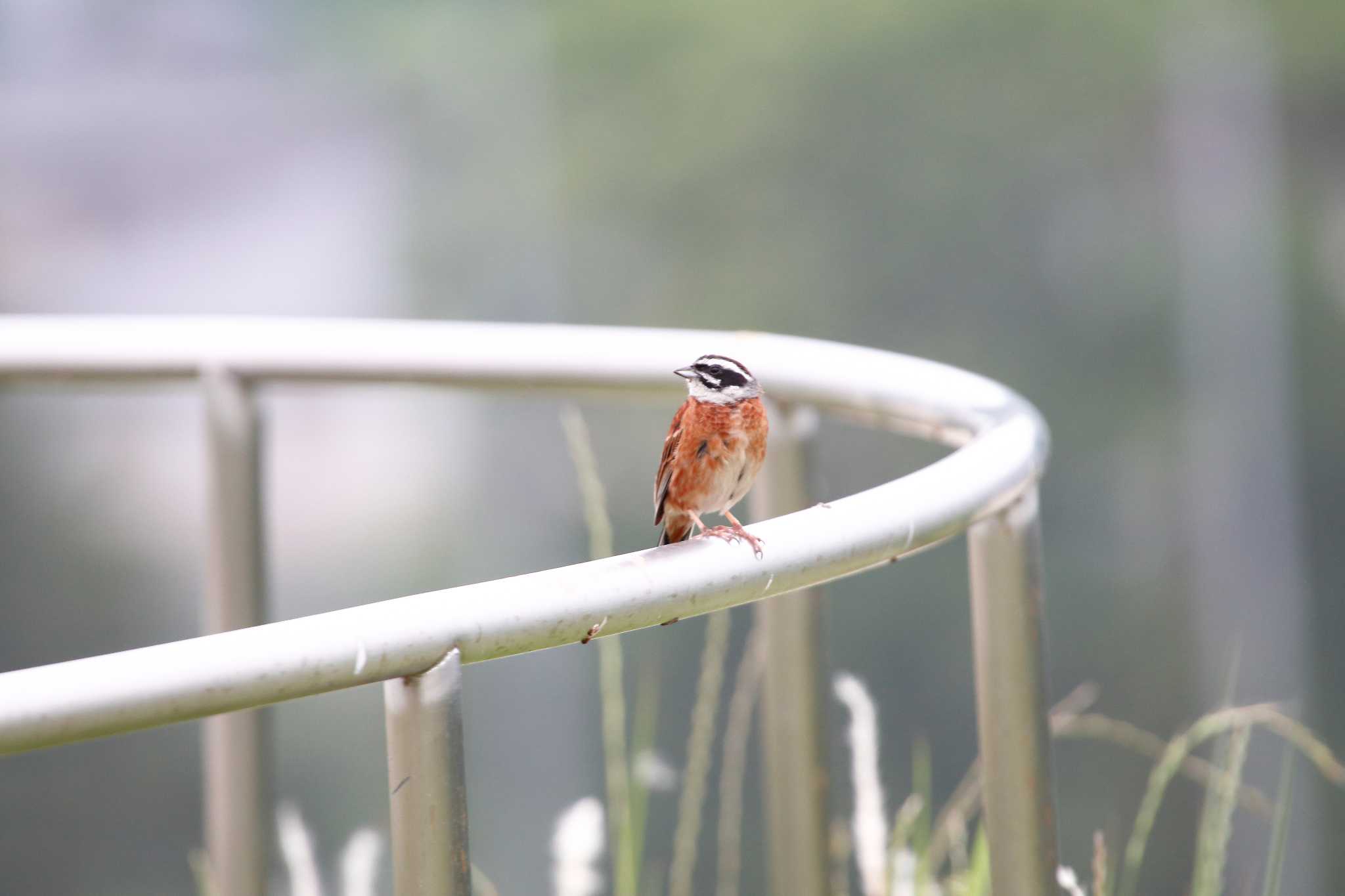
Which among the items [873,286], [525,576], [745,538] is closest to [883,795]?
[745,538]

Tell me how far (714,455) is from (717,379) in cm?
8

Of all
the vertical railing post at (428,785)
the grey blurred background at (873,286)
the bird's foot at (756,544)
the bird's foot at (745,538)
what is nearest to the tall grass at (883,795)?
the bird's foot at (745,538)

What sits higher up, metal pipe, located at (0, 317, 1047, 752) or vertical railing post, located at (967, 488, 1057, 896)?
metal pipe, located at (0, 317, 1047, 752)

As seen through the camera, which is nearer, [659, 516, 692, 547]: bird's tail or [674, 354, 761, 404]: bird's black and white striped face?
[674, 354, 761, 404]: bird's black and white striped face

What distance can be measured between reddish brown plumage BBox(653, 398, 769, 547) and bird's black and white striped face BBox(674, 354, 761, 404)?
0.6 inches

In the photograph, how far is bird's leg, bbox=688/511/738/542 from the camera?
2.69 feet

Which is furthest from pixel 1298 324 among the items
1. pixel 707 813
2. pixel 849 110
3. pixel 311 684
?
pixel 311 684

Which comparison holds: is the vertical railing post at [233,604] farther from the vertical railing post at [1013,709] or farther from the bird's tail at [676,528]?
the vertical railing post at [1013,709]

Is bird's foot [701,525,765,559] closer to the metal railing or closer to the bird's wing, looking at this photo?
the metal railing

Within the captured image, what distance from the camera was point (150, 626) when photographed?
3.79 meters

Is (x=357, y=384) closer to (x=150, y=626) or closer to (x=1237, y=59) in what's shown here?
(x=150, y=626)

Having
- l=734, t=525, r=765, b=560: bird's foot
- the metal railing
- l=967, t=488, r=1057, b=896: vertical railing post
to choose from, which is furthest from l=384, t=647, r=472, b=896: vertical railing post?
l=967, t=488, r=1057, b=896: vertical railing post

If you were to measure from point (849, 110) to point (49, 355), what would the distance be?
12.8 ft

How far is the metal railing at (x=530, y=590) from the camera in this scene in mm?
530
